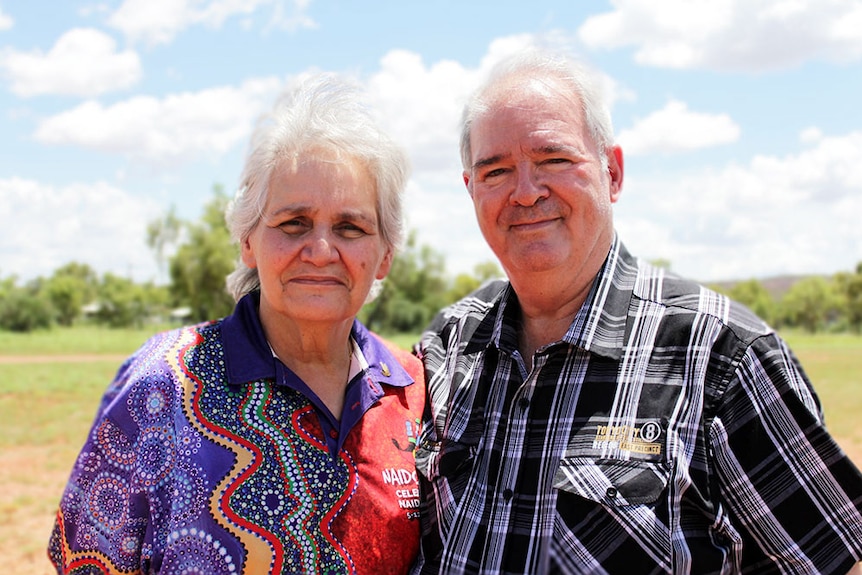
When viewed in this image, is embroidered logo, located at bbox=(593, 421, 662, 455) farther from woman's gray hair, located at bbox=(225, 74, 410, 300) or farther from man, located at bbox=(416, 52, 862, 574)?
woman's gray hair, located at bbox=(225, 74, 410, 300)

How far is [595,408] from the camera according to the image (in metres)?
2.59

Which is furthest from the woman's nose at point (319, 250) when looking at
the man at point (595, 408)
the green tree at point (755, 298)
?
the green tree at point (755, 298)

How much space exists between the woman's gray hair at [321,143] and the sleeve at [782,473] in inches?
57.7

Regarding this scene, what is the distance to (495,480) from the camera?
2674mm

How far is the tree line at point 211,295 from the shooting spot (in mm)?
44250

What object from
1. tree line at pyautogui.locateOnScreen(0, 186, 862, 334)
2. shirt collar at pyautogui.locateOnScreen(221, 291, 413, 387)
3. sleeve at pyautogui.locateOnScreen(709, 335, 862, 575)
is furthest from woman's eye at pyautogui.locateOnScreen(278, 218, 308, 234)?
tree line at pyautogui.locateOnScreen(0, 186, 862, 334)

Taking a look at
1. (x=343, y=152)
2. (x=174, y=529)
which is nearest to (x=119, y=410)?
(x=174, y=529)

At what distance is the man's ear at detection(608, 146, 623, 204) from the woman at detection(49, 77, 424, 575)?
83 centimetres

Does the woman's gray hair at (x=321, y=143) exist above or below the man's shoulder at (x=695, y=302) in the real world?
above

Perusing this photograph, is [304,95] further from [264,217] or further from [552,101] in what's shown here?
[552,101]

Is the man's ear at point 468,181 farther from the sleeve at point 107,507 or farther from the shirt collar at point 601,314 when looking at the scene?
the sleeve at point 107,507

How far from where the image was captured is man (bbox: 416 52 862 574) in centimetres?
241

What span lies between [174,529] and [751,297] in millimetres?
123306

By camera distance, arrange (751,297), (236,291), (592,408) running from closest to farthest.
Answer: (592,408) < (236,291) < (751,297)
